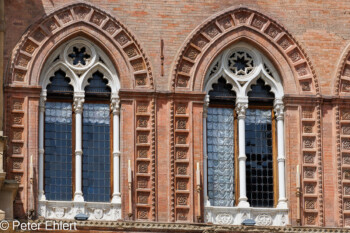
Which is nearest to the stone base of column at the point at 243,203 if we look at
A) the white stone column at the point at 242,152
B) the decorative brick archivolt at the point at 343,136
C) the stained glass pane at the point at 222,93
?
the white stone column at the point at 242,152

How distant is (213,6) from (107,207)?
6331mm

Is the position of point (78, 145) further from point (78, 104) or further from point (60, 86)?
point (60, 86)

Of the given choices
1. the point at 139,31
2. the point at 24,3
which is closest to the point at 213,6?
the point at 139,31

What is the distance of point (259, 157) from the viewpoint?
4788 centimetres

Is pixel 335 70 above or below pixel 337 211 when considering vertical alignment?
above

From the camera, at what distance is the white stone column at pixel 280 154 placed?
47.3 meters

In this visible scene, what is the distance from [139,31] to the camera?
157ft

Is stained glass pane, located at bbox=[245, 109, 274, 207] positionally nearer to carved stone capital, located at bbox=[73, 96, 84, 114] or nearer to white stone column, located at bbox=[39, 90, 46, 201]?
carved stone capital, located at bbox=[73, 96, 84, 114]

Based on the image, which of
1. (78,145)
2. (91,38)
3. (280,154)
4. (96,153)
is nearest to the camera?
(78,145)

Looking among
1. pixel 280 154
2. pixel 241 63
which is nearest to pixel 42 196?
pixel 280 154

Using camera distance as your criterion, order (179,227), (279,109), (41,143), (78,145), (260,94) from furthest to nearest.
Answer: (260,94) → (279,109) → (78,145) → (41,143) → (179,227)

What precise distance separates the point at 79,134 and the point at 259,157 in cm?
492

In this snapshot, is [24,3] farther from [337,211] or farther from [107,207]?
[337,211]

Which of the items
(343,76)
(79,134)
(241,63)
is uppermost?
(241,63)
